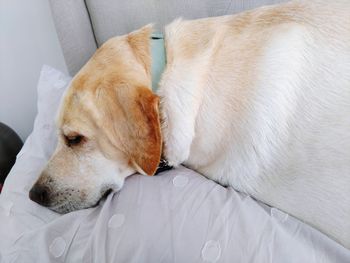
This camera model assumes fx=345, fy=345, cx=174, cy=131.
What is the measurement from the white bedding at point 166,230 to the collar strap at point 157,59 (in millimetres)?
260

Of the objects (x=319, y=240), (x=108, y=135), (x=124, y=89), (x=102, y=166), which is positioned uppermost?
(x=124, y=89)

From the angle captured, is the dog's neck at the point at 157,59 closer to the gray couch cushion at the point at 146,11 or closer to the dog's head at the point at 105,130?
the dog's head at the point at 105,130

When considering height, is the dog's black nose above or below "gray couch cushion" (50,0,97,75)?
below

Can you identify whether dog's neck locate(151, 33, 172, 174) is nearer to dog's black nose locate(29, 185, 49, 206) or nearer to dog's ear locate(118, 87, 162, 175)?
dog's ear locate(118, 87, 162, 175)

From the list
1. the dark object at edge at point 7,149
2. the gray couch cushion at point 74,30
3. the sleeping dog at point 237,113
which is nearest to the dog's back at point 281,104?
the sleeping dog at point 237,113

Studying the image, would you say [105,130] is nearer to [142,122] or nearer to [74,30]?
[142,122]

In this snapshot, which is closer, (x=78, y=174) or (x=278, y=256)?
(x=278, y=256)

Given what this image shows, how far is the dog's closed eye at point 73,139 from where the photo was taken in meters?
0.91

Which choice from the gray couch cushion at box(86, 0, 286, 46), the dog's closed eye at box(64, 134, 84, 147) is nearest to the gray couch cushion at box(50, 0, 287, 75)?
the gray couch cushion at box(86, 0, 286, 46)

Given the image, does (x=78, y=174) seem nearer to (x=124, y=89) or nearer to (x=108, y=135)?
(x=108, y=135)

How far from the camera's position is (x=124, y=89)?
0.84 meters

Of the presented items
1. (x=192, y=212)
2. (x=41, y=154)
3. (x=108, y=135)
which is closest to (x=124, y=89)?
(x=108, y=135)

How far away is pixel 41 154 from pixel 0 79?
35.2 inches

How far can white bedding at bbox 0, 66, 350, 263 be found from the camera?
0.76 m
